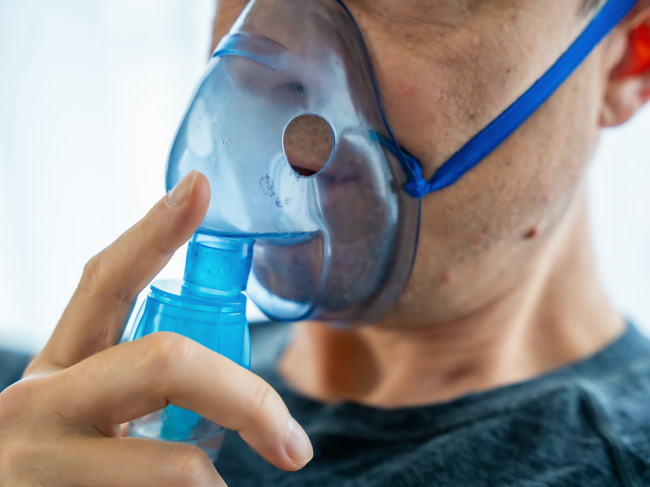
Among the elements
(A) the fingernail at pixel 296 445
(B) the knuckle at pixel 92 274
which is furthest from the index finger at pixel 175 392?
(B) the knuckle at pixel 92 274

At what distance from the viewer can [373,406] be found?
1.14 meters

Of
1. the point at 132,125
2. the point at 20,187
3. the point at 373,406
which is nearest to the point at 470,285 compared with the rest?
the point at 373,406

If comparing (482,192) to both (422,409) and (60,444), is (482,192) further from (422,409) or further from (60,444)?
(60,444)

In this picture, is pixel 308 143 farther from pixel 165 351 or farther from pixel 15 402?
pixel 15 402

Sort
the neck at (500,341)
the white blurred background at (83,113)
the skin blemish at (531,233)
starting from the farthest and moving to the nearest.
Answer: the white blurred background at (83,113), the neck at (500,341), the skin blemish at (531,233)

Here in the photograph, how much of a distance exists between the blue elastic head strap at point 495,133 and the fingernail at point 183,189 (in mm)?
296

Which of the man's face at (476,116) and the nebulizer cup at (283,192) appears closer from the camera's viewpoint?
the nebulizer cup at (283,192)

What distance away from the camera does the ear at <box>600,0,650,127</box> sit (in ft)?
3.55

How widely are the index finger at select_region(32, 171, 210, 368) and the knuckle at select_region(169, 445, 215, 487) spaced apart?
20 cm

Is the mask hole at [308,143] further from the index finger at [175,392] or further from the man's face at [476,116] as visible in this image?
the index finger at [175,392]

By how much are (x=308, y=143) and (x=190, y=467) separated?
0.41 meters

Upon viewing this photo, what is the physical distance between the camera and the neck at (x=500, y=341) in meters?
1.20

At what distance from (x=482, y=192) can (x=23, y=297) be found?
6.90 feet

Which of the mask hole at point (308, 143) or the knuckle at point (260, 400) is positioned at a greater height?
the mask hole at point (308, 143)
